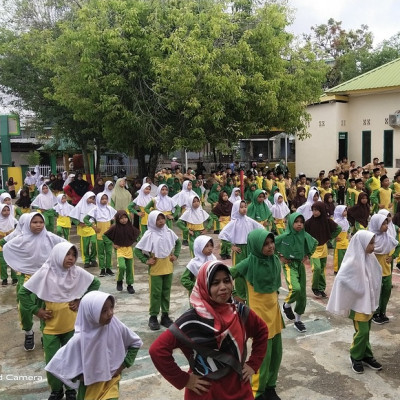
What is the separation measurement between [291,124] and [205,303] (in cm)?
1396

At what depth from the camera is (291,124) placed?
16062mm

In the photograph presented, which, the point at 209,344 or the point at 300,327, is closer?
the point at 209,344

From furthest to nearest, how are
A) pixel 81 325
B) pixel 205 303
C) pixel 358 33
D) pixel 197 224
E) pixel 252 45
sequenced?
1. pixel 358 33
2. pixel 252 45
3. pixel 197 224
4. pixel 81 325
5. pixel 205 303

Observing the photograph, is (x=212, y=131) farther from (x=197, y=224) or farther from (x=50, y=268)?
(x=50, y=268)

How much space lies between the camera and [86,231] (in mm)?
9648

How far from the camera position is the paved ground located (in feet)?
15.4

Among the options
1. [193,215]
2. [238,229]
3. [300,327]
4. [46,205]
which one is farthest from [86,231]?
[300,327]

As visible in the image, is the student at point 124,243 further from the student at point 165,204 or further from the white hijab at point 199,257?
the student at point 165,204

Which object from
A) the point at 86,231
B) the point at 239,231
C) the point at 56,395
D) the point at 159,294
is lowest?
the point at 56,395

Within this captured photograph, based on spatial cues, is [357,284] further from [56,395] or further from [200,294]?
[56,395]

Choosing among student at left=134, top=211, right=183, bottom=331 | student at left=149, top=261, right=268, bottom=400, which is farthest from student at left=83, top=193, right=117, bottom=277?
student at left=149, top=261, right=268, bottom=400

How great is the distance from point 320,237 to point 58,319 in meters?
4.43

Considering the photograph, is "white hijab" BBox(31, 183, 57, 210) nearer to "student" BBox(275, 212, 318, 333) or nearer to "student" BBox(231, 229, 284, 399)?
"student" BBox(275, 212, 318, 333)

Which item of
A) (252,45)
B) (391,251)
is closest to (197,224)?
(391,251)
